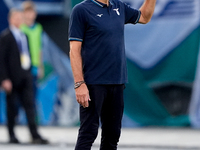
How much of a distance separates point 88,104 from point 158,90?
481 cm

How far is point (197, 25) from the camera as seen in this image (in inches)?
353

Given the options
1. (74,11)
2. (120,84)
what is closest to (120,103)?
(120,84)

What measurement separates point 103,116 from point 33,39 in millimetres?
4705

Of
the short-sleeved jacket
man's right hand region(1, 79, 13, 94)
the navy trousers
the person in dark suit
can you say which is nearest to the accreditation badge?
the person in dark suit

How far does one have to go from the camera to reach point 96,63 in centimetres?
465

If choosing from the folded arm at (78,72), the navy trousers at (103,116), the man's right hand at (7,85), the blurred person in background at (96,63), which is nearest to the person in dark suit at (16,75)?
the man's right hand at (7,85)

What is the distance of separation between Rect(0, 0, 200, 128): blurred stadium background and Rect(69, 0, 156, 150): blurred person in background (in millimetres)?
4408

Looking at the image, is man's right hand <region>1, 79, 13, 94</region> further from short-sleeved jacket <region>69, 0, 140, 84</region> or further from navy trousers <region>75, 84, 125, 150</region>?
short-sleeved jacket <region>69, 0, 140, 84</region>

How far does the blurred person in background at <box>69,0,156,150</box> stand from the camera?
4582 mm

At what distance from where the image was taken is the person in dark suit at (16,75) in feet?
26.2

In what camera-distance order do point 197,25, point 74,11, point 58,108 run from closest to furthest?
point 74,11 < point 197,25 < point 58,108

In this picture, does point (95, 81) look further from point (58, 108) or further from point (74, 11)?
point (58, 108)

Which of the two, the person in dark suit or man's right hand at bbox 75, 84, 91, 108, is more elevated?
man's right hand at bbox 75, 84, 91, 108

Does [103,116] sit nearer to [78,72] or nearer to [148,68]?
[78,72]
